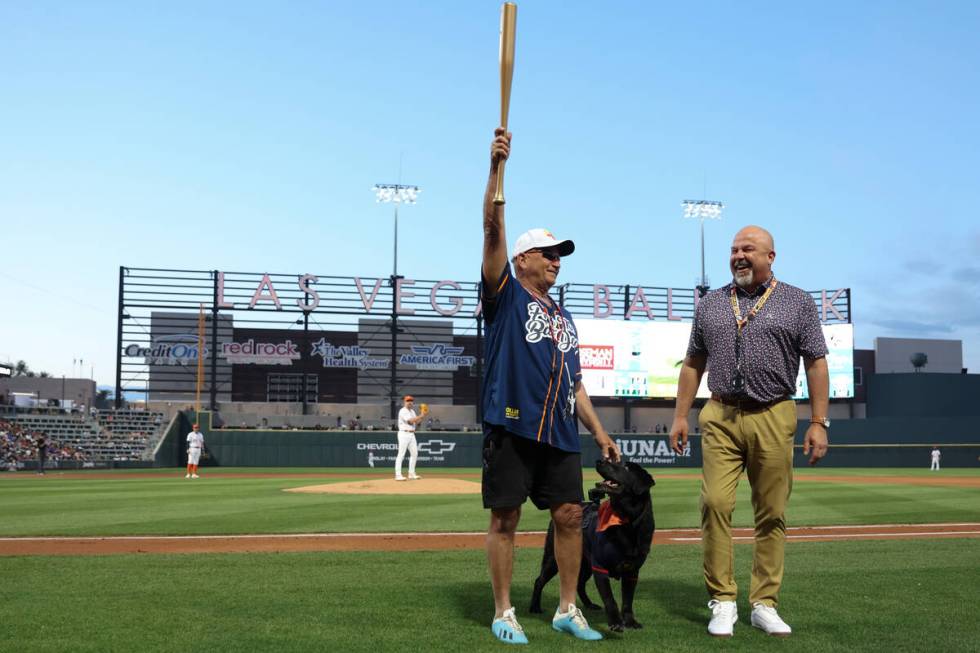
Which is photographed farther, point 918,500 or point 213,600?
point 918,500

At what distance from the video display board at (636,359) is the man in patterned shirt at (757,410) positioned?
138 ft

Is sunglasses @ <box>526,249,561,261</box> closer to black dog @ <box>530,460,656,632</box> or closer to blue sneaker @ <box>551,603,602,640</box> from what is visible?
black dog @ <box>530,460,656,632</box>

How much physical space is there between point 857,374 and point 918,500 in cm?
4703

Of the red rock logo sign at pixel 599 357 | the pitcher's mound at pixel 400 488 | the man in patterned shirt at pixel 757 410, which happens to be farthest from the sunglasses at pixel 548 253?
the red rock logo sign at pixel 599 357

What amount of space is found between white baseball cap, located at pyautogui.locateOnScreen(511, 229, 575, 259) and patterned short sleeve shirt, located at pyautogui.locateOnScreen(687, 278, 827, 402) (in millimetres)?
988

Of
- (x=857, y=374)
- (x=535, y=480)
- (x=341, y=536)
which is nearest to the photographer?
(x=535, y=480)

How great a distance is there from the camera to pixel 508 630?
4441 millimetres

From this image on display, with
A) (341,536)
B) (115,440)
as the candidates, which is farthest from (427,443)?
(341,536)

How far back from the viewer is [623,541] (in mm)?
4828

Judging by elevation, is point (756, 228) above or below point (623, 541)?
above

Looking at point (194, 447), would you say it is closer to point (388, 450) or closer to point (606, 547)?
point (388, 450)

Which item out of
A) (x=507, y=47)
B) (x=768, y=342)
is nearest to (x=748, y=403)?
(x=768, y=342)

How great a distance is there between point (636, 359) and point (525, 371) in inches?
1739

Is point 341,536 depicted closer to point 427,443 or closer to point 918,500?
point 918,500
